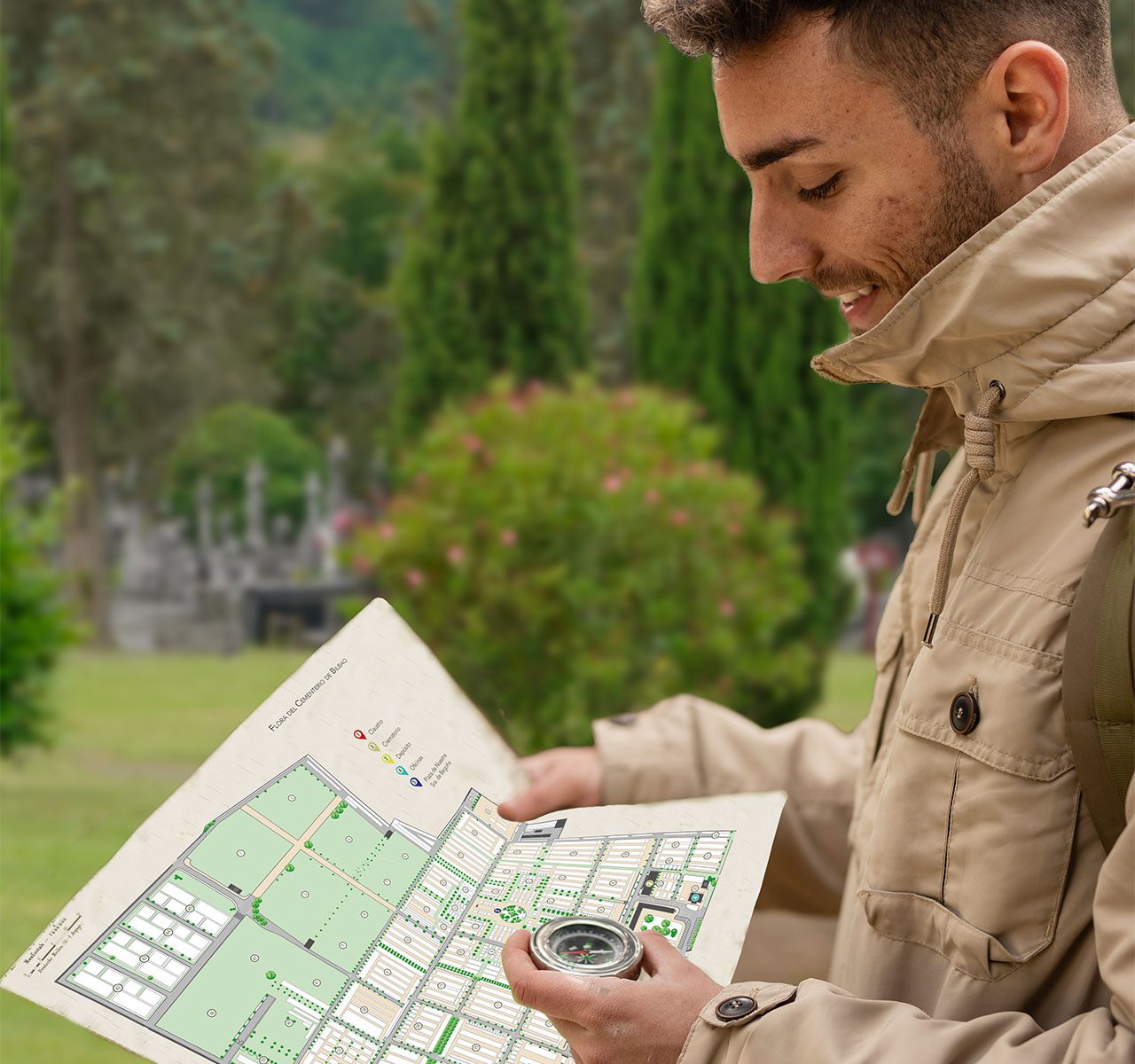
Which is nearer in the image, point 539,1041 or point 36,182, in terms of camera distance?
point 539,1041

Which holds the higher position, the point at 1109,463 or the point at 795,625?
the point at 1109,463

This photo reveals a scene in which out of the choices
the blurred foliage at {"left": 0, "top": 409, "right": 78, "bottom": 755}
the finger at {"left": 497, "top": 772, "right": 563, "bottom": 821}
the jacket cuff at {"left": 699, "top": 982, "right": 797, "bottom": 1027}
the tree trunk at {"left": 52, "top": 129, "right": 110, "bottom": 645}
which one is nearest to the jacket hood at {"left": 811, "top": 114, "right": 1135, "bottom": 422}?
the jacket cuff at {"left": 699, "top": 982, "right": 797, "bottom": 1027}

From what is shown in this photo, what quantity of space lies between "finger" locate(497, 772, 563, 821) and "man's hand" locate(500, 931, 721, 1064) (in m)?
0.31

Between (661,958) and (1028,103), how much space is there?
0.85 meters

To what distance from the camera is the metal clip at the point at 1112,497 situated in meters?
1.01

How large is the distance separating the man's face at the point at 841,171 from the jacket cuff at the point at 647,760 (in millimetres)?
659

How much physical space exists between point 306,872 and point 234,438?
1550 centimetres

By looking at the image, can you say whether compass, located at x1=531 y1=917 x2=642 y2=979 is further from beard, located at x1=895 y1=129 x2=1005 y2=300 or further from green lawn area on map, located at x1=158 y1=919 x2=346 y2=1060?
beard, located at x1=895 y1=129 x2=1005 y2=300

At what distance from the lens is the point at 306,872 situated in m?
1.25


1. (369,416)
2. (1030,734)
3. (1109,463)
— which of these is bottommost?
(369,416)

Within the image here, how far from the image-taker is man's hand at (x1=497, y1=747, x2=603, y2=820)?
1440mm

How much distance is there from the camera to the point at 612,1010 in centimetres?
109

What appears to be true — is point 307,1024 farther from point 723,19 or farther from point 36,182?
point 36,182

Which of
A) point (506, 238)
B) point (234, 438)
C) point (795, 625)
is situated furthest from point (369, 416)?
point (795, 625)
